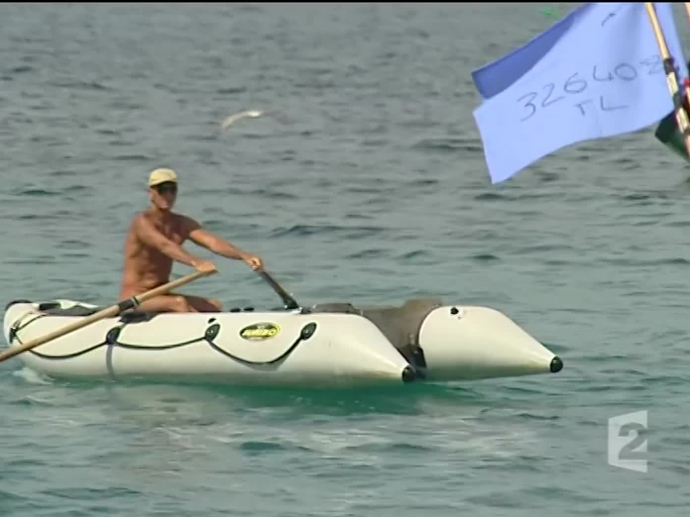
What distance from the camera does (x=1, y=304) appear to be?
59.1 feet

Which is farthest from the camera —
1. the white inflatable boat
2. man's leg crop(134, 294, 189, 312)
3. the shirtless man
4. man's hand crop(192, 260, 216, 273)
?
man's leg crop(134, 294, 189, 312)

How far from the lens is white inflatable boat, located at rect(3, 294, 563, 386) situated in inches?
537

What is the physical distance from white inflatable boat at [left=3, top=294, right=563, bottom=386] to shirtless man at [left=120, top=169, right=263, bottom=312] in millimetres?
340

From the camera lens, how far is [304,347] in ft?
45.5

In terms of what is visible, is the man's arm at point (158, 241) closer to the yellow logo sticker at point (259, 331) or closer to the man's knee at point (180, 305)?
the man's knee at point (180, 305)

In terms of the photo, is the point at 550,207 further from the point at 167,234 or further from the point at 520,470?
the point at 520,470

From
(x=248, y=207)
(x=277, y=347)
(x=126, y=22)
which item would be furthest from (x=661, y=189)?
(x=126, y=22)

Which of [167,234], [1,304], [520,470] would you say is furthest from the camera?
[1,304]

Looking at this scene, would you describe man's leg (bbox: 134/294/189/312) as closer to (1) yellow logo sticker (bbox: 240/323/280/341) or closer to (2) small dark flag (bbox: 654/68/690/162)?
(1) yellow logo sticker (bbox: 240/323/280/341)

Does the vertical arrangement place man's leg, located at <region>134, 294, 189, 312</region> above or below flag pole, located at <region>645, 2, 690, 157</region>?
below

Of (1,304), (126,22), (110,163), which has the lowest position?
(1,304)

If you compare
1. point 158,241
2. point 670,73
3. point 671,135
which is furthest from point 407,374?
point 671,135

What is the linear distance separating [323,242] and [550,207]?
12.5 ft

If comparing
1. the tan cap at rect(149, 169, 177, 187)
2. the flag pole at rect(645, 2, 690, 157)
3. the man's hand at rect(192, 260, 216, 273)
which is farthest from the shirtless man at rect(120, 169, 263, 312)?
the flag pole at rect(645, 2, 690, 157)
